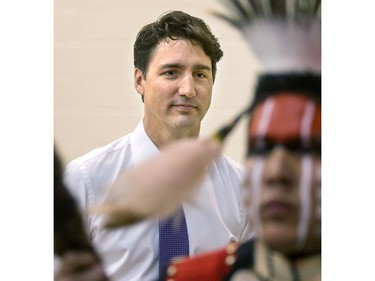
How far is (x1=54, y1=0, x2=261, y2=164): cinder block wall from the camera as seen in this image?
2.23 m

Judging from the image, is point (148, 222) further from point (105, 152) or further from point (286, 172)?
point (286, 172)

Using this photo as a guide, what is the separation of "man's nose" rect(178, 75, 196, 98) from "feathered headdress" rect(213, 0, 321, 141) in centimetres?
12

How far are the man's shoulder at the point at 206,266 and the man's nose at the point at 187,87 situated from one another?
373 mm

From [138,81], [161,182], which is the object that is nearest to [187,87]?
[138,81]

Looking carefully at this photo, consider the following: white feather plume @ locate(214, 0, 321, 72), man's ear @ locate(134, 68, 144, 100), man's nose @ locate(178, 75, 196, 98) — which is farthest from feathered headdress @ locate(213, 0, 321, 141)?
man's ear @ locate(134, 68, 144, 100)

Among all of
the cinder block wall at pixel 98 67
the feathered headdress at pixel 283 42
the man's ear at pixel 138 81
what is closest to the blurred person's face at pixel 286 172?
the feathered headdress at pixel 283 42

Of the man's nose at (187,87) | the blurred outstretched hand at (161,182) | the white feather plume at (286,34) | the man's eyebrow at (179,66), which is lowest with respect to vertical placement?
the blurred outstretched hand at (161,182)

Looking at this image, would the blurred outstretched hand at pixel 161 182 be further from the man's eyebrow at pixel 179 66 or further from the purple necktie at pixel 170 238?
the man's eyebrow at pixel 179 66

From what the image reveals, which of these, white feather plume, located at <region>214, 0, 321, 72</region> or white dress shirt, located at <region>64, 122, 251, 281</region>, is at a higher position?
white feather plume, located at <region>214, 0, 321, 72</region>

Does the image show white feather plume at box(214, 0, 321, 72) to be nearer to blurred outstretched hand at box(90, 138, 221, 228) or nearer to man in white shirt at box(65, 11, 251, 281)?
man in white shirt at box(65, 11, 251, 281)

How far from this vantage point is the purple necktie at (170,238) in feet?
7.25

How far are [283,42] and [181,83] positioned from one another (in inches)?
10.1

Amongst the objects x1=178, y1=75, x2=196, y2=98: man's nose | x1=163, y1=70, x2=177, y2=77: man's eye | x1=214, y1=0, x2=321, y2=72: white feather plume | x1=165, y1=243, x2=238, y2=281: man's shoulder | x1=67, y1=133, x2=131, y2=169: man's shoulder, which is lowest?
x1=165, y1=243, x2=238, y2=281: man's shoulder

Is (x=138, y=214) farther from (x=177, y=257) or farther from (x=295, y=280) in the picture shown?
(x=295, y=280)
